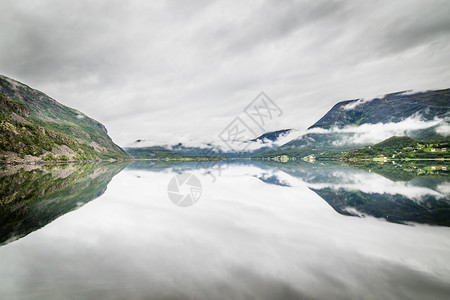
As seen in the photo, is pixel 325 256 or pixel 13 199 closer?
pixel 325 256

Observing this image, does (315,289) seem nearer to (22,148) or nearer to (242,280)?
(242,280)

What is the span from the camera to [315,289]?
190 inches

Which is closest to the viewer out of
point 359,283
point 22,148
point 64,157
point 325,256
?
point 359,283

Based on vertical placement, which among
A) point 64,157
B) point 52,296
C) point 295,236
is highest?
point 64,157

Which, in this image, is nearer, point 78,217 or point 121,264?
point 121,264

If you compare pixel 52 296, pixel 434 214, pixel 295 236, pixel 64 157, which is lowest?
pixel 434 214

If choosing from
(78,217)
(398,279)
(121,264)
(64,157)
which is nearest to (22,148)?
(64,157)

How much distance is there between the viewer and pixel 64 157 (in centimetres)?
13600

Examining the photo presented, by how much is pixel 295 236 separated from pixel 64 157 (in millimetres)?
171389

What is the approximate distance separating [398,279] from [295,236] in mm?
3635

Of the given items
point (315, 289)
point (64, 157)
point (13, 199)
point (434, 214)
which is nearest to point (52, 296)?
point (315, 289)

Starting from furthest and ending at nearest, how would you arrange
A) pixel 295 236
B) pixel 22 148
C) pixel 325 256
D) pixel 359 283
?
pixel 22 148, pixel 295 236, pixel 325 256, pixel 359 283

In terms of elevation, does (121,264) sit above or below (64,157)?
below

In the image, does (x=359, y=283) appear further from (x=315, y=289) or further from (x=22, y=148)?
(x=22, y=148)
